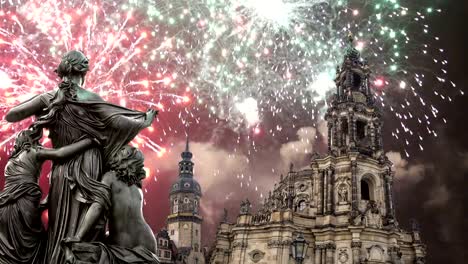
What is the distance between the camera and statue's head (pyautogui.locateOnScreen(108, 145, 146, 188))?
4.80 meters

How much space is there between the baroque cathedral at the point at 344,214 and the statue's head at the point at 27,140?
3553 centimetres

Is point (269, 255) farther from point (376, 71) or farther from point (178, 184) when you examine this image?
point (178, 184)

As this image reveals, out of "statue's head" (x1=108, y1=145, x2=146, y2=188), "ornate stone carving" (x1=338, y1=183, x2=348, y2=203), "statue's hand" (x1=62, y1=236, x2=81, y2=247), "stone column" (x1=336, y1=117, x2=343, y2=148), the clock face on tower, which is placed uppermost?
the clock face on tower

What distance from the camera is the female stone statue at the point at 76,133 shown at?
4.62m

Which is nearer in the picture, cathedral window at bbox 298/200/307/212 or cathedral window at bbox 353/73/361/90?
cathedral window at bbox 353/73/361/90

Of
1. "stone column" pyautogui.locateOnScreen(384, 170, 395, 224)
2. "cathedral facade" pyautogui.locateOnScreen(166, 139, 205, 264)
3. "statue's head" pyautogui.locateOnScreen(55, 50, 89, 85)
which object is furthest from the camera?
"cathedral facade" pyautogui.locateOnScreen(166, 139, 205, 264)

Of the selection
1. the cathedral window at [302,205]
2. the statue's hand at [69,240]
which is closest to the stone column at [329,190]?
the cathedral window at [302,205]

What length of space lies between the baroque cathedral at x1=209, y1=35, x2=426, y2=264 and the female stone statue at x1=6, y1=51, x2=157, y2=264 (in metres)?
35.4

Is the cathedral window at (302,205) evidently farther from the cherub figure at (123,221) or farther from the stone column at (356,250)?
the cherub figure at (123,221)

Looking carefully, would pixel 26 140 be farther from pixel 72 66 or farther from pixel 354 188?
pixel 354 188

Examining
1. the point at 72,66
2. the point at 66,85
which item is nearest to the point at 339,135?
the point at 72,66

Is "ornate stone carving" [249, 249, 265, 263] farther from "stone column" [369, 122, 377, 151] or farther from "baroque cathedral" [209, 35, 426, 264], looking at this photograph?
"stone column" [369, 122, 377, 151]

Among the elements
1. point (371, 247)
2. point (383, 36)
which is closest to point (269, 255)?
point (371, 247)

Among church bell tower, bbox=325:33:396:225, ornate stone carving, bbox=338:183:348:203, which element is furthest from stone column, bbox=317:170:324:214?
church bell tower, bbox=325:33:396:225
